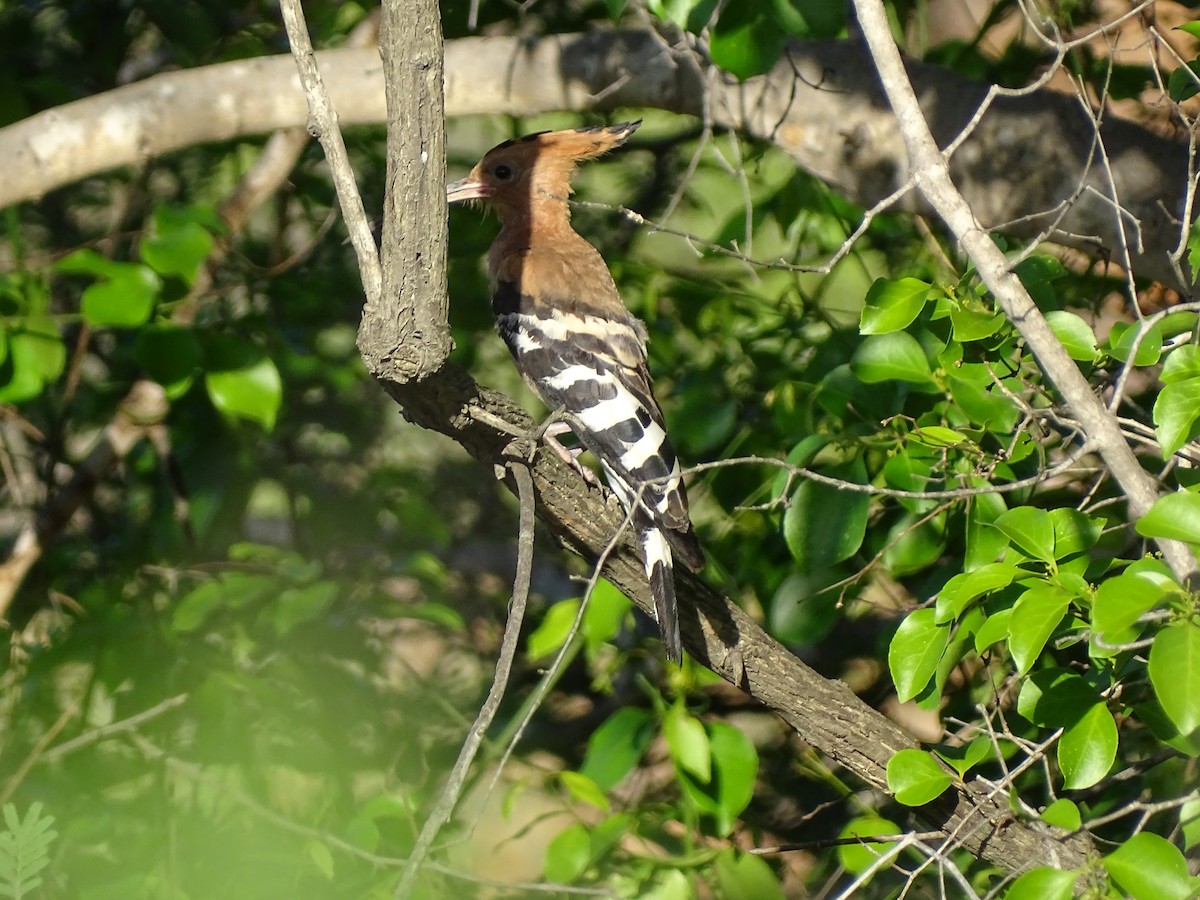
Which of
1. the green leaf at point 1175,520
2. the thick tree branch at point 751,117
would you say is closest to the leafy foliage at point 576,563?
the green leaf at point 1175,520

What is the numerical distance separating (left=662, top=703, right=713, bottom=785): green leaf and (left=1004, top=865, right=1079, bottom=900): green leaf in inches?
39.3

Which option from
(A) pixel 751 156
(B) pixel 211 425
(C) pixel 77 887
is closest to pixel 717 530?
(A) pixel 751 156

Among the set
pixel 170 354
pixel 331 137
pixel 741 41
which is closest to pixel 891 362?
pixel 741 41

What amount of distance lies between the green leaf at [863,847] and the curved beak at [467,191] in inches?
76.3

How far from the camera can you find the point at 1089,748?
5.55ft

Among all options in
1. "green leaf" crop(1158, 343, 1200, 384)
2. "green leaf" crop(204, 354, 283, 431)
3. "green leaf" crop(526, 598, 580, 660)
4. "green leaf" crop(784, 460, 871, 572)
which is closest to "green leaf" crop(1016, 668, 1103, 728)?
"green leaf" crop(1158, 343, 1200, 384)

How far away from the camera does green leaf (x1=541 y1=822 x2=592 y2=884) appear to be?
261 cm

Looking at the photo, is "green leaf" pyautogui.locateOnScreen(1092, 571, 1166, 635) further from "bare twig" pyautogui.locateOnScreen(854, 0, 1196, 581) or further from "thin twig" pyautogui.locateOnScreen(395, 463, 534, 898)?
"thin twig" pyautogui.locateOnScreen(395, 463, 534, 898)

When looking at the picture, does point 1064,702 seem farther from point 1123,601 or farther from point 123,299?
point 123,299

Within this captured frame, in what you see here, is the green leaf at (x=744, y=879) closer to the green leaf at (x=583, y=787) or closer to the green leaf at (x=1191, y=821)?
the green leaf at (x=583, y=787)

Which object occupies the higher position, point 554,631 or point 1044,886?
point 1044,886

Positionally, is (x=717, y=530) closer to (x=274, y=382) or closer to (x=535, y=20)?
(x=274, y=382)

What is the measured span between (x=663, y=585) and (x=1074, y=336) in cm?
84

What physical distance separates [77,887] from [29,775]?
494 mm
